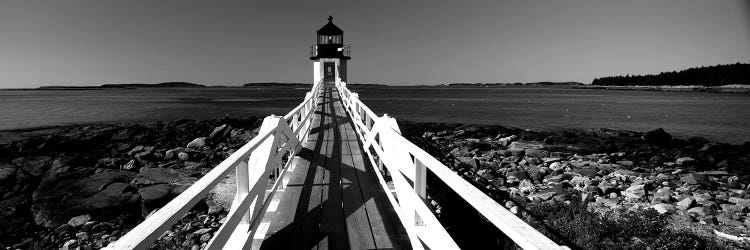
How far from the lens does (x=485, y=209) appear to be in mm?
1730

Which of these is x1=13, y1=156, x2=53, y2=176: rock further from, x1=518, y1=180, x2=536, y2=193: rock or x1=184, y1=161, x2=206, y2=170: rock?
x1=518, y1=180, x2=536, y2=193: rock

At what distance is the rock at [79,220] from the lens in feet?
26.3

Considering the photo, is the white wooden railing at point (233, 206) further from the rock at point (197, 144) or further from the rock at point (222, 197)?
the rock at point (197, 144)

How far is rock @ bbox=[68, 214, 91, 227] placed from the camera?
8031mm

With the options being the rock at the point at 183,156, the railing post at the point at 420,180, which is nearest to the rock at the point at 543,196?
the railing post at the point at 420,180

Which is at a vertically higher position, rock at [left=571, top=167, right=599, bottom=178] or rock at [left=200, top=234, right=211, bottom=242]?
rock at [left=571, top=167, right=599, bottom=178]

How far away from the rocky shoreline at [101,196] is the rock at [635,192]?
820cm

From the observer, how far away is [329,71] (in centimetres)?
4362

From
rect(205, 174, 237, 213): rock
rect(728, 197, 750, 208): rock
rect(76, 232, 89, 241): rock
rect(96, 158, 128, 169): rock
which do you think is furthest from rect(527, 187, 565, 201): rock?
rect(96, 158, 128, 169): rock

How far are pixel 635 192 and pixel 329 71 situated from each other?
36.7 m

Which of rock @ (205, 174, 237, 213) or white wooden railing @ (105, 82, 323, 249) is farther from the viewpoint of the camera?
rock @ (205, 174, 237, 213)

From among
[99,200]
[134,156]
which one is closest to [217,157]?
[134,156]

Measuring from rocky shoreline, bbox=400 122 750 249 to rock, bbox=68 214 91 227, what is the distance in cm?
676

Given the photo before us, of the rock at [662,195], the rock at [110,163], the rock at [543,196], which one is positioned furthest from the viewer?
the rock at [110,163]
